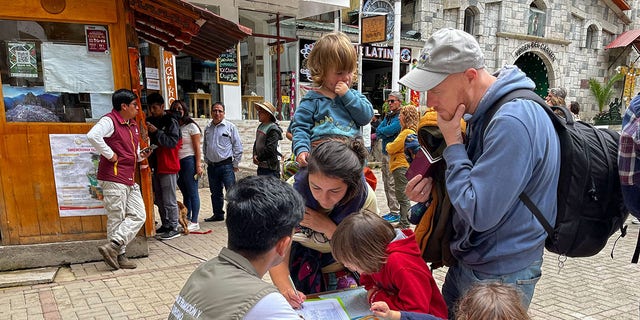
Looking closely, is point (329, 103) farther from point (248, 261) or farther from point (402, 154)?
point (402, 154)

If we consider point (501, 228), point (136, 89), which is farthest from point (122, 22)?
point (501, 228)

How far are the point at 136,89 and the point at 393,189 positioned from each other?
3852mm

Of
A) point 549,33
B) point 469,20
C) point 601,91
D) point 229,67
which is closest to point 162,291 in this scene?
point 229,67

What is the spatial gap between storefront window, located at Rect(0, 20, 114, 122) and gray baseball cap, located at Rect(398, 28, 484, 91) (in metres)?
4.07

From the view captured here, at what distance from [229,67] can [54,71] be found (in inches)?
234

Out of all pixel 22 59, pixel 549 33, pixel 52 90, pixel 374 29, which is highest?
pixel 549 33

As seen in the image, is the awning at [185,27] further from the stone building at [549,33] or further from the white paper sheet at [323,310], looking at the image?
the stone building at [549,33]

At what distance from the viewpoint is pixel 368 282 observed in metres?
1.83

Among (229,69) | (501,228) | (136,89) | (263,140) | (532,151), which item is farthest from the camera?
(229,69)

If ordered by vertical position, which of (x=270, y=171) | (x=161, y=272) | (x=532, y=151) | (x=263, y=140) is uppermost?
(x=532, y=151)

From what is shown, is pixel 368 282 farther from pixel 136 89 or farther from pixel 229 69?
pixel 229 69

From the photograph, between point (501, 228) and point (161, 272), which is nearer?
point (501, 228)

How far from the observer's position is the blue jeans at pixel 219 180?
6336mm

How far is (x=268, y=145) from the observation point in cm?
578
